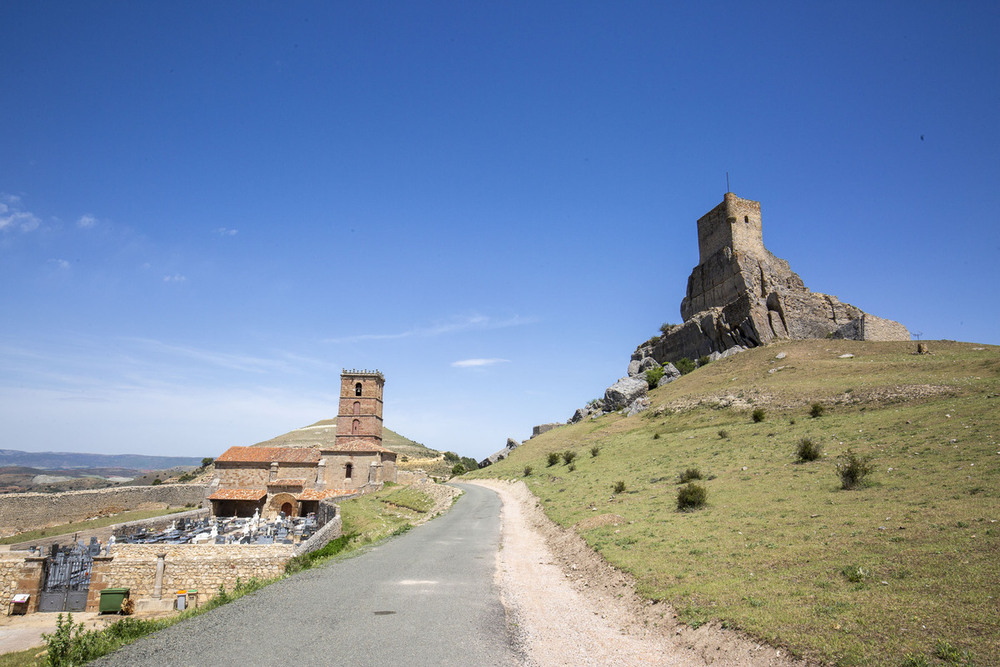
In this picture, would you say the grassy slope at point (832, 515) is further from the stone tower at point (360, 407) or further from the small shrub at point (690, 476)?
the stone tower at point (360, 407)

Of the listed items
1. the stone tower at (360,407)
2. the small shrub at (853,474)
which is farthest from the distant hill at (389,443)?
the small shrub at (853,474)

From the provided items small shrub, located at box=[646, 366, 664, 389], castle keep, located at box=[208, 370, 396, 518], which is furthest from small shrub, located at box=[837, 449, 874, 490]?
small shrub, located at box=[646, 366, 664, 389]

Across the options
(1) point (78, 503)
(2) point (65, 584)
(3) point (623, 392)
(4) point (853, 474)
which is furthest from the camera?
(3) point (623, 392)

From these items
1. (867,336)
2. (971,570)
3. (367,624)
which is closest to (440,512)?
(367,624)

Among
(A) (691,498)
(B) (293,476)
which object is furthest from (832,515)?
(B) (293,476)

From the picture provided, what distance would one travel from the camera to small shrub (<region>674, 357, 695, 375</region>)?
6756 centimetres

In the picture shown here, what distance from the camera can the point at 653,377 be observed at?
6900 cm

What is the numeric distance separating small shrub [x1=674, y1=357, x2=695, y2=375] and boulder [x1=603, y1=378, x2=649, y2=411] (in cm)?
503

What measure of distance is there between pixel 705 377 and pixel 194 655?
56.6 meters

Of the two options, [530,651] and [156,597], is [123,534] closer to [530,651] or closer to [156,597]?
[156,597]

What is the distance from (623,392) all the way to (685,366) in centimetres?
897

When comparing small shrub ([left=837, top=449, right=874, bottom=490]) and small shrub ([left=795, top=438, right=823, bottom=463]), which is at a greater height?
small shrub ([left=795, top=438, right=823, bottom=463])

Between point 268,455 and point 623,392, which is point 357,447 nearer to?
point 268,455

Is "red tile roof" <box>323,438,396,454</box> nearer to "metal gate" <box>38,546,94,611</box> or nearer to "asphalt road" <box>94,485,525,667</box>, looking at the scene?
"metal gate" <box>38,546,94,611</box>
